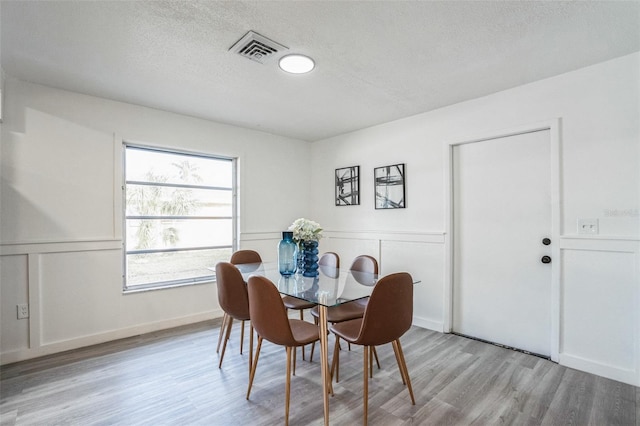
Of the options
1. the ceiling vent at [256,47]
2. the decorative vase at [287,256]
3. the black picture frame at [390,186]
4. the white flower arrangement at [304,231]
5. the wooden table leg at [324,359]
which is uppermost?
the ceiling vent at [256,47]

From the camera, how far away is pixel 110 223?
319 centimetres

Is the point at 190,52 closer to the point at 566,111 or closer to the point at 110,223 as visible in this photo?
the point at 110,223

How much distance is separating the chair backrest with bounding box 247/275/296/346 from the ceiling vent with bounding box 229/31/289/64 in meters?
1.58

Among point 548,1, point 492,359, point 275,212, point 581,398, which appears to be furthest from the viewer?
point 275,212

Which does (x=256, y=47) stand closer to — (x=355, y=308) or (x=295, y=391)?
(x=355, y=308)

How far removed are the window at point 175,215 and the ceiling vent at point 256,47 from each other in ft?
6.37

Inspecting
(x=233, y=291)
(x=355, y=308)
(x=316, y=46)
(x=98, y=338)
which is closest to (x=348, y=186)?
(x=355, y=308)

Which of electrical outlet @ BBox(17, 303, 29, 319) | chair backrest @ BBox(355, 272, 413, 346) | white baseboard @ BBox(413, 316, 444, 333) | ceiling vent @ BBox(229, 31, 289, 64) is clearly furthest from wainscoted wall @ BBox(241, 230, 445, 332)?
ceiling vent @ BBox(229, 31, 289, 64)


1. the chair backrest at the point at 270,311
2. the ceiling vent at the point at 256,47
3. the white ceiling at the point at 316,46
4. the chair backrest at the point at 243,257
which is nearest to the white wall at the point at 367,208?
the white ceiling at the point at 316,46

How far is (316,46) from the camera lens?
219 cm

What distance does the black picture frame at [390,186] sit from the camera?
149 inches

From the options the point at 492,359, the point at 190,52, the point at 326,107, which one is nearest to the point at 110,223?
the point at 190,52

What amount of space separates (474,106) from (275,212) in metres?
2.88

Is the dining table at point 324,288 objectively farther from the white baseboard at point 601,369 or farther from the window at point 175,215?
the white baseboard at point 601,369
